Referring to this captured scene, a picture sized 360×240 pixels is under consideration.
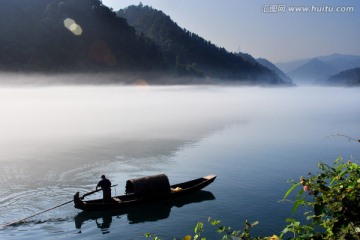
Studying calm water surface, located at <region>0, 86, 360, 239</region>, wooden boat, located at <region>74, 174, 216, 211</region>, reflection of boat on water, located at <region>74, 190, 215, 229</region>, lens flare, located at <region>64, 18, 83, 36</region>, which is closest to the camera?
calm water surface, located at <region>0, 86, 360, 239</region>

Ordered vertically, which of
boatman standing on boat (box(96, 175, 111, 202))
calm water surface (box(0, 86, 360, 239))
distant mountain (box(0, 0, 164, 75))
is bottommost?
calm water surface (box(0, 86, 360, 239))

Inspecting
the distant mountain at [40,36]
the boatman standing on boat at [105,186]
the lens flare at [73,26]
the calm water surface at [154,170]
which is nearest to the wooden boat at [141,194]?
the boatman standing on boat at [105,186]

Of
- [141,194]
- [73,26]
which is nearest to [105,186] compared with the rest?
[141,194]

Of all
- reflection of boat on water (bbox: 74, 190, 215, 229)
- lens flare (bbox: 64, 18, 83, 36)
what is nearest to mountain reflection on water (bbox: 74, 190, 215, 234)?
reflection of boat on water (bbox: 74, 190, 215, 229)

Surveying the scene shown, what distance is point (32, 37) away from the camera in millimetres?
173500

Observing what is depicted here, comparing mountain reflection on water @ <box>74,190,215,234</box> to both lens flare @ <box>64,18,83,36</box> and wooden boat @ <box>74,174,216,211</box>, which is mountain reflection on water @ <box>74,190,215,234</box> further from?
lens flare @ <box>64,18,83,36</box>

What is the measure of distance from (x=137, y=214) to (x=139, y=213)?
246mm

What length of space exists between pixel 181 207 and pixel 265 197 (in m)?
8.04

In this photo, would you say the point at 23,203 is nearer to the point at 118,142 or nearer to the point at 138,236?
the point at 138,236

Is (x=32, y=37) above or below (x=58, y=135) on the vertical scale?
above

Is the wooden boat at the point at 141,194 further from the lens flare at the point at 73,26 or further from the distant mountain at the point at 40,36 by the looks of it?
the lens flare at the point at 73,26

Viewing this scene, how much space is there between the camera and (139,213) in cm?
2833

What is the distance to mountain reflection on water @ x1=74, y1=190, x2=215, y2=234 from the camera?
26406 millimetres

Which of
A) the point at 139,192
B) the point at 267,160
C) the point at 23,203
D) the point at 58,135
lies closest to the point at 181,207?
the point at 139,192
